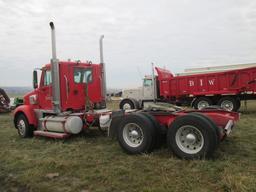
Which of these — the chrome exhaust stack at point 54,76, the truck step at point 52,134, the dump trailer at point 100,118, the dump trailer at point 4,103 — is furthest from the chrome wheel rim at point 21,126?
the dump trailer at point 4,103

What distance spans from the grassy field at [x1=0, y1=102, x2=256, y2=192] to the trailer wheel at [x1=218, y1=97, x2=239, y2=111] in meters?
8.30

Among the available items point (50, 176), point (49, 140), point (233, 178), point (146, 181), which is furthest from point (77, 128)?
point (233, 178)

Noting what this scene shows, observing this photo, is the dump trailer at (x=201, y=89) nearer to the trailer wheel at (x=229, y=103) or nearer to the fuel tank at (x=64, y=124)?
the trailer wheel at (x=229, y=103)

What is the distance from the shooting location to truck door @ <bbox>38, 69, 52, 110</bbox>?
9375mm

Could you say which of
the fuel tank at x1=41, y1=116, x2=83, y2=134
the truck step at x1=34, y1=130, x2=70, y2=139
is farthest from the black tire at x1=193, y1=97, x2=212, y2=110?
the truck step at x1=34, y1=130, x2=70, y2=139

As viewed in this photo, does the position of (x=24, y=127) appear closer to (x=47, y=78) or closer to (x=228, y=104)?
(x=47, y=78)

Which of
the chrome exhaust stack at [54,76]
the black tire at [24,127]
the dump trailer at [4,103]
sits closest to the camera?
the chrome exhaust stack at [54,76]

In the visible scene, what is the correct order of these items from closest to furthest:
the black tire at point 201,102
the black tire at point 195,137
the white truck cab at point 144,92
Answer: the black tire at point 195,137
the black tire at point 201,102
the white truck cab at point 144,92

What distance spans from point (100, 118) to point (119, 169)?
3047mm

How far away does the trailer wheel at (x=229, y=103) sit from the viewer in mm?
15961

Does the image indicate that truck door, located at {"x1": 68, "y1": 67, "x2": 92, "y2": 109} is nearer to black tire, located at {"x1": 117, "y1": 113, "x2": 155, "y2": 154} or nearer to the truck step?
the truck step

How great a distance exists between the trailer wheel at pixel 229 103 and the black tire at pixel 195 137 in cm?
1056

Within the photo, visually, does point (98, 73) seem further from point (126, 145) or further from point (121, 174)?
point (121, 174)

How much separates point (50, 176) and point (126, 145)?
1964 millimetres
